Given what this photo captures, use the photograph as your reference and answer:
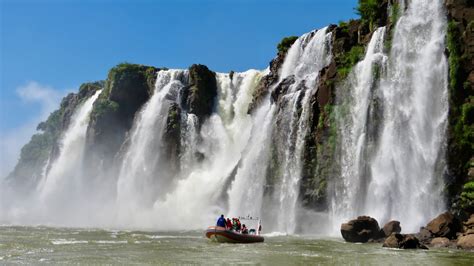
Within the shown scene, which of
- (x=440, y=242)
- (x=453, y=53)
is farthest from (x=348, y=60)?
(x=440, y=242)

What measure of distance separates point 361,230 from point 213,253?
1037 centimetres

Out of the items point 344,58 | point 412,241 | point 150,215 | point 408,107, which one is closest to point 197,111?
point 150,215

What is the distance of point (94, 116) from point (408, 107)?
4591 cm

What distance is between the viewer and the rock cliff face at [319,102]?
117 ft

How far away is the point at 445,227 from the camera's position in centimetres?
2928

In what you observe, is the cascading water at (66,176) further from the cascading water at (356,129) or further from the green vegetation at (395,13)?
the green vegetation at (395,13)

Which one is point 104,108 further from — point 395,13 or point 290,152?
point 395,13

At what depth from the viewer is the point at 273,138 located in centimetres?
4750

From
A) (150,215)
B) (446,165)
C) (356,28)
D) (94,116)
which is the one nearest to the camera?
(446,165)

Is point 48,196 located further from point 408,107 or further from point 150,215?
point 408,107

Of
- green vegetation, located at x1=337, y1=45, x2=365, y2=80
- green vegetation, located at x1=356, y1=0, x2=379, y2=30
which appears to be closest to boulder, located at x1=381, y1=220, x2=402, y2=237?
green vegetation, located at x1=337, y1=45, x2=365, y2=80

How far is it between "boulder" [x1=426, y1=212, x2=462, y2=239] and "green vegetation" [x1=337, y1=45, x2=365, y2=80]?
55.5 feet

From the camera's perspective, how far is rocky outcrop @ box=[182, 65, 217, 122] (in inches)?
2562

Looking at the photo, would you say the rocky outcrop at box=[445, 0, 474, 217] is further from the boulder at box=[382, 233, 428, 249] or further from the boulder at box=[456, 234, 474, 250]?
the boulder at box=[382, 233, 428, 249]
